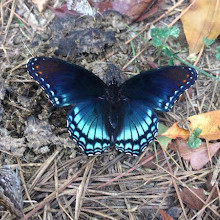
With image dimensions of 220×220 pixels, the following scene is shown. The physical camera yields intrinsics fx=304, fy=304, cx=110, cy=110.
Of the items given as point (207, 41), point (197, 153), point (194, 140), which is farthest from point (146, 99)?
point (207, 41)

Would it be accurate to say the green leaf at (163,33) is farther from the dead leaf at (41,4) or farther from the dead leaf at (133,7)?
the dead leaf at (41,4)

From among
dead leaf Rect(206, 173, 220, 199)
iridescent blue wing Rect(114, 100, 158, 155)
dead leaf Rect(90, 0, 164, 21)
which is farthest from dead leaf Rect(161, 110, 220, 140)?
dead leaf Rect(90, 0, 164, 21)

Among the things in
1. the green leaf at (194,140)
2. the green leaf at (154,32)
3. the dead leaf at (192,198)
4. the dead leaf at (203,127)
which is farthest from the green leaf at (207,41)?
the dead leaf at (192,198)

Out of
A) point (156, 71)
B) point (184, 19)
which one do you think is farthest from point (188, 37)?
point (156, 71)

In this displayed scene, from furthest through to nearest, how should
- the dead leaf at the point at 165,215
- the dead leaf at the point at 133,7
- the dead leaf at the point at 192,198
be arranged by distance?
1. the dead leaf at the point at 133,7
2. the dead leaf at the point at 192,198
3. the dead leaf at the point at 165,215

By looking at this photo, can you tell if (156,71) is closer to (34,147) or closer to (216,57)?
(216,57)

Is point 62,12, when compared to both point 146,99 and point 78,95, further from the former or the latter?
point 146,99

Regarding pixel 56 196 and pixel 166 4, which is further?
pixel 166 4
